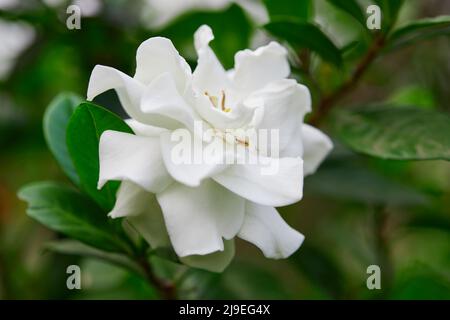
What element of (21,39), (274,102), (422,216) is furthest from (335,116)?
(21,39)

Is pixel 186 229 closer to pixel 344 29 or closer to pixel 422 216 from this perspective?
pixel 422 216

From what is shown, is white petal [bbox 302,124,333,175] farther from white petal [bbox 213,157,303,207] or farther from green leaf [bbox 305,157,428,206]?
green leaf [bbox 305,157,428,206]

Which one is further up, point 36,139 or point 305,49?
point 305,49

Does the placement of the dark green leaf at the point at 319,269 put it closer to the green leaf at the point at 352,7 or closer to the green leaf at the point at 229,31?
the green leaf at the point at 229,31

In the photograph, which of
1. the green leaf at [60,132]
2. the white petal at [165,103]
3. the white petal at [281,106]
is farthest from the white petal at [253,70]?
the green leaf at [60,132]
